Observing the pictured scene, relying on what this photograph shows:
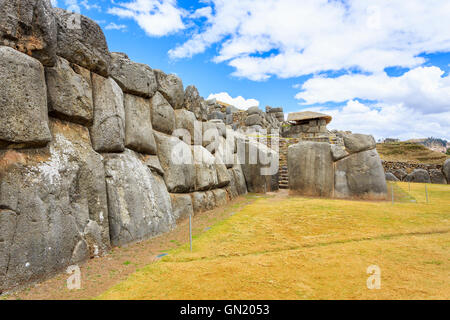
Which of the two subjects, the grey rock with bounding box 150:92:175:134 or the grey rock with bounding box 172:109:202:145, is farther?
the grey rock with bounding box 172:109:202:145

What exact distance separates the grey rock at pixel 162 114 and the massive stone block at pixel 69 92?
8.87ft

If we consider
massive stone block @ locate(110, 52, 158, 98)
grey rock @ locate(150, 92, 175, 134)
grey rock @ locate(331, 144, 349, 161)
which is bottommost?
grey rock @ locate(331, 144, 349, 161)

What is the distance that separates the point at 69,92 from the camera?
18.8 ft

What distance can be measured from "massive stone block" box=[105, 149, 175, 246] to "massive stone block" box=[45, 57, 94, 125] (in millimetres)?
1247

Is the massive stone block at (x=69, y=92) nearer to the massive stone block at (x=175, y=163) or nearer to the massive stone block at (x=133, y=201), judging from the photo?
the massive stone block at (x=133, y=201)

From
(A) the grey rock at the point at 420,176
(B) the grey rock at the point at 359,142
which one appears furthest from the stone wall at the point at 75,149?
(A) the grey rock at the point at 420,176

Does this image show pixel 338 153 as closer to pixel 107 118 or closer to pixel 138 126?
pixel 138 126

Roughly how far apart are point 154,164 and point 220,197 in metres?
4.51

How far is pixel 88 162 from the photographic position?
5.86m

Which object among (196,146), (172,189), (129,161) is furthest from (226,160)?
(129,161)

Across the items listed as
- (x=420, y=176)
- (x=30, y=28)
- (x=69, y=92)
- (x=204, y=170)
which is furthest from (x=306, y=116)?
(x=30, y=28)

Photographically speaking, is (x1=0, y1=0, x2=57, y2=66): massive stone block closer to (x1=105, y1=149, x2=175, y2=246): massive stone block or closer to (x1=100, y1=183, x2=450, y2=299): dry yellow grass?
(x1=105, y1=149, x2=175, y2=246): massive stone block

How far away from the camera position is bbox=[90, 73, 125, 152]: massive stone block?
6488 millimetres

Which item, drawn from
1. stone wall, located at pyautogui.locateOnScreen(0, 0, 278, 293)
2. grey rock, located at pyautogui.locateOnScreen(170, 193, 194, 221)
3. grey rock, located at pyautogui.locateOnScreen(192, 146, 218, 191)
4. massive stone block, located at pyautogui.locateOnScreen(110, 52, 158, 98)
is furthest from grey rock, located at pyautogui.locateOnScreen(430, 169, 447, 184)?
massive stone block, located at pyautogui.locateOnScreen(110, 52, 158, 98)
